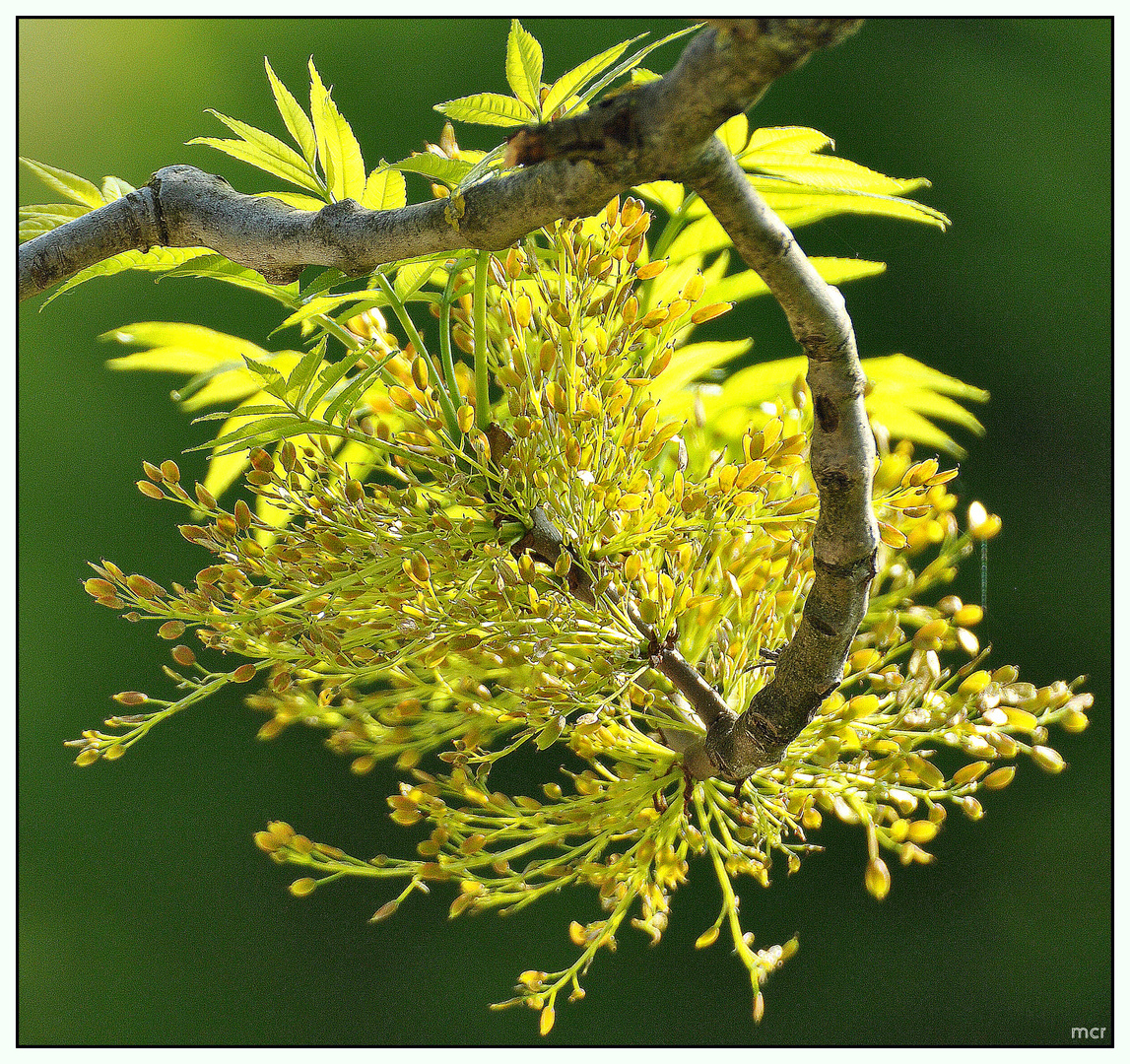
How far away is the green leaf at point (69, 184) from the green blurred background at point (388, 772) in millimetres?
463

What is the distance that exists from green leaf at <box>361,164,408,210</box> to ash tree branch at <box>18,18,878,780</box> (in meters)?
0.02

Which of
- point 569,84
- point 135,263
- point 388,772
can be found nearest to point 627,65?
point 569,84

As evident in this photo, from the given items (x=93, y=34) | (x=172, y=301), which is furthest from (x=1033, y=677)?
(x=93, y=34)

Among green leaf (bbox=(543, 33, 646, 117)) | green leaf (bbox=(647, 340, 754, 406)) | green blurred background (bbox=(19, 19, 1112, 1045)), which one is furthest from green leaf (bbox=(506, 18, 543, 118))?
green blurred background (bbox=(19, 19, 1112, 1045))

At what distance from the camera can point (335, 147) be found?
232 millimetres

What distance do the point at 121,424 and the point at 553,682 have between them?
665 mm

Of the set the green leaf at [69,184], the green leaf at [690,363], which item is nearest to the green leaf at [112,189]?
the green leaf at [69,184]

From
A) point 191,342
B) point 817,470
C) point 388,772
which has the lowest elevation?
point 388,772

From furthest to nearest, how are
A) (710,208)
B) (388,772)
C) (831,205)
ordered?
(388,772) → (831,205) → (710,208)

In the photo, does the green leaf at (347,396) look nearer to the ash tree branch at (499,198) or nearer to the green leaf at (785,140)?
the ash tree branch at (499,198)

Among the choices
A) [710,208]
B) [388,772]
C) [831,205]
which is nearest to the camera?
[710,208]

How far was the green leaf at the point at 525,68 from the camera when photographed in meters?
0.21

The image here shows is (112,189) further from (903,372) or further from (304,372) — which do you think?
(903,372)

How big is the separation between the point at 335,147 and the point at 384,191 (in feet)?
0.06
